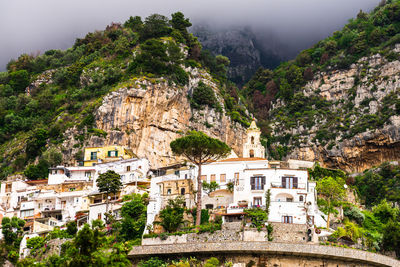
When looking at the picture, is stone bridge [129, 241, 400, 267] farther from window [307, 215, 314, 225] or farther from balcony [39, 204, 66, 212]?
balcony [39, 204, 66, 212]

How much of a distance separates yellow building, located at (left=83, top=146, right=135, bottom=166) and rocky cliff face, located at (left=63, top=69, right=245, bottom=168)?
4457 mm

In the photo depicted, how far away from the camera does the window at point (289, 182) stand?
6012 cm

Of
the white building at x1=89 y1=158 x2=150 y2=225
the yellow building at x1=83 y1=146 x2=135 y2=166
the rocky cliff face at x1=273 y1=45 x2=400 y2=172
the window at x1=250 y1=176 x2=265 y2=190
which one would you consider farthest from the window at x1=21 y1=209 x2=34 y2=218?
the rocky cliff face at x1=273 y1=45 x2=400 y2=172

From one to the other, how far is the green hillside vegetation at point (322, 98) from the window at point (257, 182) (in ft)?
152

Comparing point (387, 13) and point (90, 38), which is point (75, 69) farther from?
point (387, 13)

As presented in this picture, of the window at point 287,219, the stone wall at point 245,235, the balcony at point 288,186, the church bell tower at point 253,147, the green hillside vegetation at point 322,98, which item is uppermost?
the green hillside vegetation at point 322,98

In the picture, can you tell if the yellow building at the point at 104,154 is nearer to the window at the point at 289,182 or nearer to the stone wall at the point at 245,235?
the window at the point at 289,182

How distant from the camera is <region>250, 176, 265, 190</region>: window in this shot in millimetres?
60438

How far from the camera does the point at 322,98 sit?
11581 cm

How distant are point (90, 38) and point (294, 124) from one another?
158 ft

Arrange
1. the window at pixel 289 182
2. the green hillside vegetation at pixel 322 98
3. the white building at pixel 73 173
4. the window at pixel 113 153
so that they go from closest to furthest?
1. the window at pixel 289 182
2. the white building at pixel 73 173
3. the window at pixel 113 153
4. the green hillside vegetation at pixel 322 98

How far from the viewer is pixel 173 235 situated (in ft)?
179

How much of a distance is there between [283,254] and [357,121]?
59.0m

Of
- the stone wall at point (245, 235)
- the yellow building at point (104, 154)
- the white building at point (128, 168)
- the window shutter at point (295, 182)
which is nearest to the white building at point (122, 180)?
the white building at point (128, 168)
